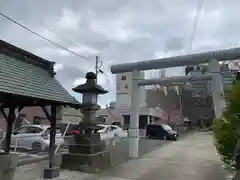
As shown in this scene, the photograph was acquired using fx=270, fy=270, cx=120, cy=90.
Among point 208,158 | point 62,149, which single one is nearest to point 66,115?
point 62,149

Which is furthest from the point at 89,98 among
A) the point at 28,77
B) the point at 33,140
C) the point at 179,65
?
the point at 33,140

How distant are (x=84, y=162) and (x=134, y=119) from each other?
4.53m

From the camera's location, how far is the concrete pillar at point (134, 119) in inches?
519

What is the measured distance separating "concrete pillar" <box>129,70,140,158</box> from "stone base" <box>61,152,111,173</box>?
10.7 ft

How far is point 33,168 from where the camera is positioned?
972cm

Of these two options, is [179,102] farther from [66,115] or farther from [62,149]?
[62,149]

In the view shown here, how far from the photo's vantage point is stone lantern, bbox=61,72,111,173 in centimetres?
956

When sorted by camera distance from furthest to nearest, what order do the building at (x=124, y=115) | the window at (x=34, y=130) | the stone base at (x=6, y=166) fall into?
the building at (x=124, y=115)
the window at (x=34, y=130)
the stone base at (x=6, y=166)

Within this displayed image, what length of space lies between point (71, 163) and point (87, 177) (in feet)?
4.67

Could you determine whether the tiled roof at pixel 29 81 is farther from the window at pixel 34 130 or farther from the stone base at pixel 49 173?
the window at pixel 34 130

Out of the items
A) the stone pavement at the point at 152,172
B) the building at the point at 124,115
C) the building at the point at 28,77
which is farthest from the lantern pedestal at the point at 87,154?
the building at the point at 124,115

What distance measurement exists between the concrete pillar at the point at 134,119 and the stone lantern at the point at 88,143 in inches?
109

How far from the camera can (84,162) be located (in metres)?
9.53

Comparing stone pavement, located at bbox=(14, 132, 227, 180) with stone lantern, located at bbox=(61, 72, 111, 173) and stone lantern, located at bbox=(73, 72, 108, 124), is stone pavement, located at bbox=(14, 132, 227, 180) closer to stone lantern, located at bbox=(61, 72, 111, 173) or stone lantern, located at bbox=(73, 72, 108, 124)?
stone lantern, located at bbox=(61, 72, 111, 173)
